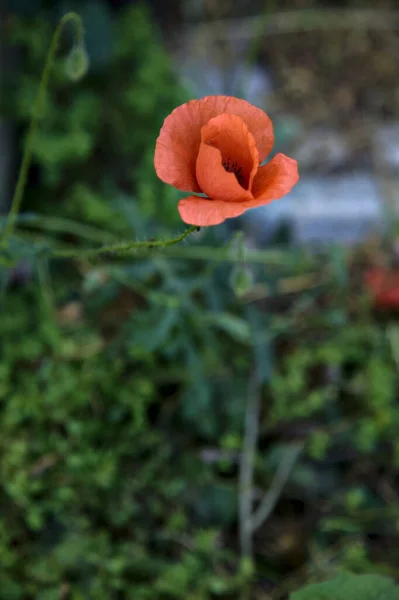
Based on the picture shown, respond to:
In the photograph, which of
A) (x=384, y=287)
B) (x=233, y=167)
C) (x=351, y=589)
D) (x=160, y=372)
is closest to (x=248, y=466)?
(x=160, y=372)

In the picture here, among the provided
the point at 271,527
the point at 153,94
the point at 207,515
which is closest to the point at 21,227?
the point at 153,94

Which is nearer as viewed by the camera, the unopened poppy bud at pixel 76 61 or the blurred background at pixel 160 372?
the unopened poppy bud at pixel 76 61

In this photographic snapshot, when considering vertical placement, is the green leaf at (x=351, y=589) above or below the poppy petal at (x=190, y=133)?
below

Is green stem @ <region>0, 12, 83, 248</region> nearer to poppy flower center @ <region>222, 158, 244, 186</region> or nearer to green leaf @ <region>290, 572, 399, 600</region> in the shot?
poppy flower center @ <region>222, 158, 244, 186</region>

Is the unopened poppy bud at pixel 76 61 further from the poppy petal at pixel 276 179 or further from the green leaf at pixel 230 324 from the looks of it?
the green leaf at pixel 230 324

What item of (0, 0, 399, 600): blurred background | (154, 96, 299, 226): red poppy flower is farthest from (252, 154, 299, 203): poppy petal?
(0, 0, 399, 600): blurred background

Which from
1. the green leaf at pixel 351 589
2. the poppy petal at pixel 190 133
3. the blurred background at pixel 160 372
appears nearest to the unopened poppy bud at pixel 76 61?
the blurred background at pixel 160 372
